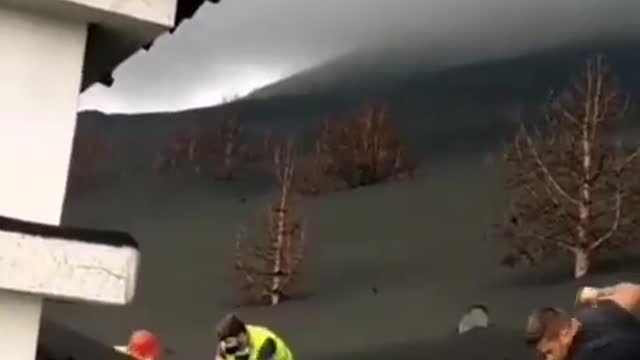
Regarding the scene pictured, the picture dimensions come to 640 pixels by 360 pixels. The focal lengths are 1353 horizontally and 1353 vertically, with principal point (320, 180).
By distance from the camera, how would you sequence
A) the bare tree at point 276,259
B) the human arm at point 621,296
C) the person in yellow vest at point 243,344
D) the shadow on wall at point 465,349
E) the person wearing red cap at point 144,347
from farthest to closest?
the bare tree at point 276,259
the shadow on wall at point 465,349
the person wearing red cap at point 144,347
the person in yellow vest at point 243,344
the human arm at point 621,296

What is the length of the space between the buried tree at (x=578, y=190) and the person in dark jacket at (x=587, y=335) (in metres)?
19.3

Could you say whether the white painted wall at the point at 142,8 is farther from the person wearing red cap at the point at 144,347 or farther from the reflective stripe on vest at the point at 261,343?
the person wearing red cap at the point at 144,347

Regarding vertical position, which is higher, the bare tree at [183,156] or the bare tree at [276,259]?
the bare tree at [183,156]

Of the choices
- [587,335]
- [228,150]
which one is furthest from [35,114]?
[228,150]

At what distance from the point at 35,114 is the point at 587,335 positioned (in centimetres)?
243

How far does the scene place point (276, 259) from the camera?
2872 cm

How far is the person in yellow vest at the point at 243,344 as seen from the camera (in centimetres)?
832

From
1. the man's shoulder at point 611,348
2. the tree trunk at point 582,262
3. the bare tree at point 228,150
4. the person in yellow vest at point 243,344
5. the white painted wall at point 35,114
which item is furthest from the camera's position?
the bare tree at point 228,150

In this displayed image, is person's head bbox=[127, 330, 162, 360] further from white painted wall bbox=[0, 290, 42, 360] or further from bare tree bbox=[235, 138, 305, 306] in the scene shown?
bare tree bbox=[235, 138, 305, 306]

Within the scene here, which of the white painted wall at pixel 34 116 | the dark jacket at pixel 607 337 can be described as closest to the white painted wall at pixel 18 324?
the white painted wall at pixel 34 116

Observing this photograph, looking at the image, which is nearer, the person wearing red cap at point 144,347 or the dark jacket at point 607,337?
the dark jacket at point 607,337

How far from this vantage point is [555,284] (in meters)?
24.4

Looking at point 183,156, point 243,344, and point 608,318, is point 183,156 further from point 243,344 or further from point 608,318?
point 608,318

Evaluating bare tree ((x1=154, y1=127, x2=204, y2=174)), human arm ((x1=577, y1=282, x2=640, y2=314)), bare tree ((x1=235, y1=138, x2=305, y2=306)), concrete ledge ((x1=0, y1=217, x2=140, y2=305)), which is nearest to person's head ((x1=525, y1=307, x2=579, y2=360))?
human arm ((x1=577, y1=282, x2=640, y2=314))
